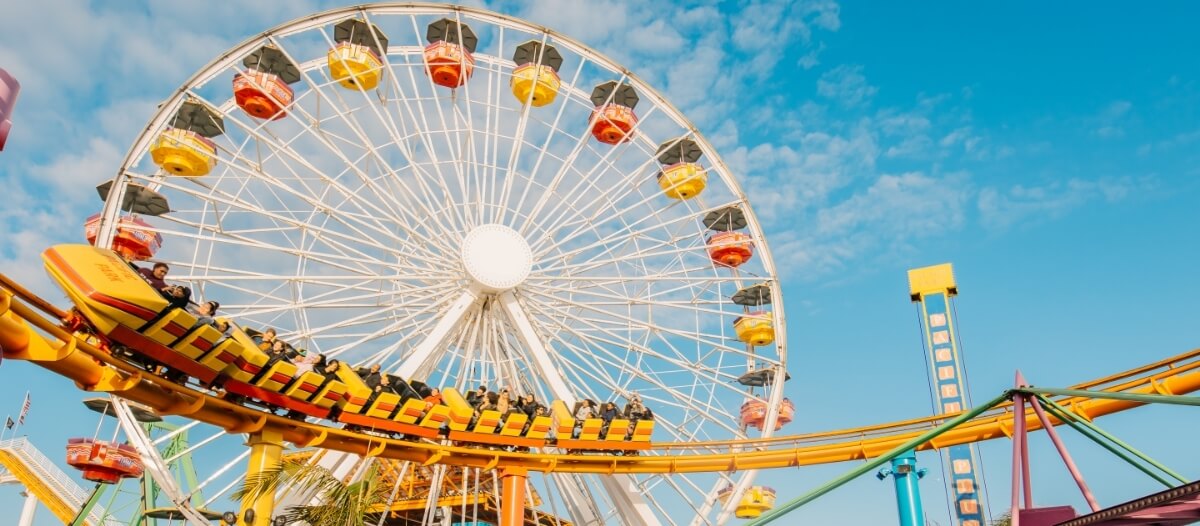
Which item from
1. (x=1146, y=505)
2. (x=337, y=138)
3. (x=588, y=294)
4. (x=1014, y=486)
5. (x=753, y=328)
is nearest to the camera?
(x=1146, y=505)

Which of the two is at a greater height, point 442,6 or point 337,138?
point 442,6

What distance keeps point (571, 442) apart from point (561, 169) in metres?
6.98

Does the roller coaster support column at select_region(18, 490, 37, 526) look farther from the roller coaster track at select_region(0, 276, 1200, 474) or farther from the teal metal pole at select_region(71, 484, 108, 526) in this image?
the roller coaster track at select_region(0, 276, 1200, 474)

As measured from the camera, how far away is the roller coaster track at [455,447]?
7.69 metres

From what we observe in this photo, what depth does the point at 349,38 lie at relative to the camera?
18062 millimetres

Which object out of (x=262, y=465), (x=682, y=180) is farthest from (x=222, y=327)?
(x=682, y=180)

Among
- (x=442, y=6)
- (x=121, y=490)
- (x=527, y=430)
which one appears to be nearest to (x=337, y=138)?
(x=442, y=6)

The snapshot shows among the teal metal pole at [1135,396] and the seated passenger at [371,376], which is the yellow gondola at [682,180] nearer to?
the seated passenger at [371,376]

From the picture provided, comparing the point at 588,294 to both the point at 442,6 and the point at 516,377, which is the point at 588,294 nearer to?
the point at 516,377

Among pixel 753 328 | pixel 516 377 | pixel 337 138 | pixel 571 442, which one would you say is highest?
pixel 337 138

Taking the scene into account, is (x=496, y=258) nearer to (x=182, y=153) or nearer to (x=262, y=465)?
(x=182, y=153)

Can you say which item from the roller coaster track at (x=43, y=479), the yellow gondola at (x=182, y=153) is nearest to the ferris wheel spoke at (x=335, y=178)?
the yellow gondola at (x=182, y=153)

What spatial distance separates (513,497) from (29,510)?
25.7 metres

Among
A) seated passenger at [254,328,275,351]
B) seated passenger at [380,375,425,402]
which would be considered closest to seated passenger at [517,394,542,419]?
seated passenger at [380,375,425,402]
